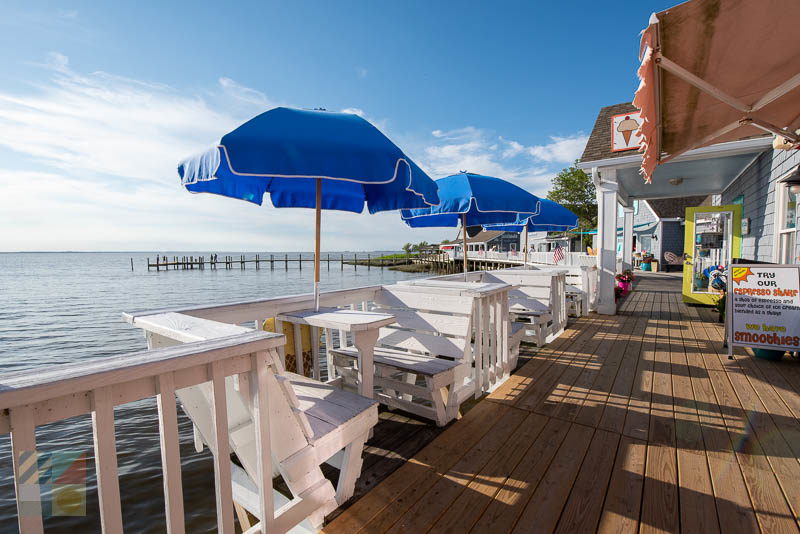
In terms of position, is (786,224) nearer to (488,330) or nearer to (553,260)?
(488,330)

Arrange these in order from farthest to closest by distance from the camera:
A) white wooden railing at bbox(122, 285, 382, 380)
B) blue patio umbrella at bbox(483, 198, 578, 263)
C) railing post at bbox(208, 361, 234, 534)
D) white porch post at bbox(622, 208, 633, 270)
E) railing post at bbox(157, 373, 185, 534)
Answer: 1. white porch post at bbox(622, 208, 633, 270)
2. blue patio umbrella at bbox(483, 198, 578, 263)
3. white wooden railing at bbox(122, 285, 382, 380)
4. railing post at bbox(208, 361, 234, 534)
5. railing post at bbox(157, 373, 185, 534)

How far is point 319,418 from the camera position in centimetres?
174

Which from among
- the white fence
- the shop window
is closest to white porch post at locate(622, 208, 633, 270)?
the white fence

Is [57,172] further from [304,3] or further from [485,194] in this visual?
[485,194]

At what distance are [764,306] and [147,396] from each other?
5.66 metres

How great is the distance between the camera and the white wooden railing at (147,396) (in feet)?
2.89

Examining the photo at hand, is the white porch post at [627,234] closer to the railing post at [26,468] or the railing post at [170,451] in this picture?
the railing post at [170,451]

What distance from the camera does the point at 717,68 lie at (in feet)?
6.74

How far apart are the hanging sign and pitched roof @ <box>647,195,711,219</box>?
10.8m

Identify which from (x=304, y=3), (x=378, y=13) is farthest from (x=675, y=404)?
(x=378, y=13)

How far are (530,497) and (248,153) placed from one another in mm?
2343

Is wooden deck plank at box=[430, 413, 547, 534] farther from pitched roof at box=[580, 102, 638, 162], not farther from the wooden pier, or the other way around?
the wooden pier

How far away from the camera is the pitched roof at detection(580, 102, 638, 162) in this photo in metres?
6.82

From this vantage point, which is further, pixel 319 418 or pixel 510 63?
pixel 510 63
